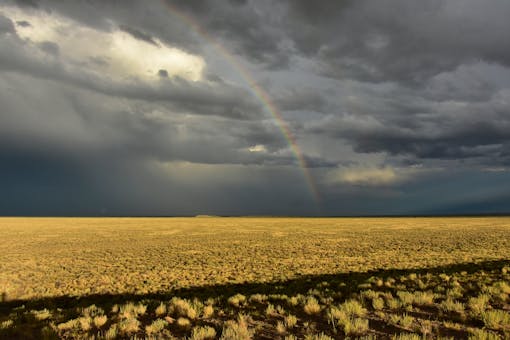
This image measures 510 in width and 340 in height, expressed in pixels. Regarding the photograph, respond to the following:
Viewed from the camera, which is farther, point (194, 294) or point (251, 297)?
point (194, 294)

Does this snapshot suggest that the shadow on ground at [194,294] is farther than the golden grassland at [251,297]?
Yes

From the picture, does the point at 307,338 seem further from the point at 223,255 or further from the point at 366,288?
the point at 223,255

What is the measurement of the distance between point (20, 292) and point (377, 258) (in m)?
24.6

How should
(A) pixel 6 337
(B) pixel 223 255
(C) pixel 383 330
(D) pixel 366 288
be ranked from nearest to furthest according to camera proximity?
(C) pixel 383 330, (A) pixel 6 337, (D) pixel 366 288, (B) pixel 223 255

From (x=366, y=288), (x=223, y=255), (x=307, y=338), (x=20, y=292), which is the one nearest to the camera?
(x=307, y=338)

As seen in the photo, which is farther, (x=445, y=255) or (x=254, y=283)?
(x=445, y=255)

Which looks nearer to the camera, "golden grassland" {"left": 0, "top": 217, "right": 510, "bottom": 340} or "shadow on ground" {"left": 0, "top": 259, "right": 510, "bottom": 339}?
"golden grassland" {"left": 0, "top": 217, "right": 510, "bottom": 340}

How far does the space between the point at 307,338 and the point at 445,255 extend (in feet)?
82.1

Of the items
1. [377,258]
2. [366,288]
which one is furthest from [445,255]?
[366,288]

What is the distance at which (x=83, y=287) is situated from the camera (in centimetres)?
1725

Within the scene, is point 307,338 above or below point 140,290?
above

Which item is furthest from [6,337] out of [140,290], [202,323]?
[140,290]

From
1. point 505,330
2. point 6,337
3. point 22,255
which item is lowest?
point 22,255

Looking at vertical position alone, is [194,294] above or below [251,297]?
below
